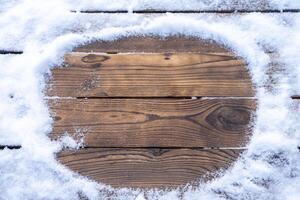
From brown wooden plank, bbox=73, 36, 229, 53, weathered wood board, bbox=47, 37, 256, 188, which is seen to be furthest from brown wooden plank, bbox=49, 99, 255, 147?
brown wooden plank, bbox=73, 36, 229, 53

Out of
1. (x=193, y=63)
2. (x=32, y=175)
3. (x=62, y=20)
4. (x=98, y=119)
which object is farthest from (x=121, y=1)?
(x=32, y=175)

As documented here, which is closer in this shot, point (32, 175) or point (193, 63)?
point (32, 175)

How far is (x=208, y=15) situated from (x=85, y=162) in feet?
2.22

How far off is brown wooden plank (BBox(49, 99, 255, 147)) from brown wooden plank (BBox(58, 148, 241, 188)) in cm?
3

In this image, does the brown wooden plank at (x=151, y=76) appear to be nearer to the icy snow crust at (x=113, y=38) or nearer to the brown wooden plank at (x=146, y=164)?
the icy snow crust at (x=113, y=38)

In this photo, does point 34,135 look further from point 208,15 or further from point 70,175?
point 208,15

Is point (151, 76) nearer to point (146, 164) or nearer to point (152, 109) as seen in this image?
point (152, 109)

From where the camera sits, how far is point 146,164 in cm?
134

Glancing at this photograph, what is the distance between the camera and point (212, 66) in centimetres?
149

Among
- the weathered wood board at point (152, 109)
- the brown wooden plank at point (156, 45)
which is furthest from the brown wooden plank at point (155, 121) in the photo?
the brown wooden plank at point (156, 45)

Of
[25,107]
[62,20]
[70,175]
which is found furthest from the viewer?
[62,20]

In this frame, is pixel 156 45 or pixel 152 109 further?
pixel 156 45

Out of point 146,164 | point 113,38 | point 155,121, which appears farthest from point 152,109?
point 113,38

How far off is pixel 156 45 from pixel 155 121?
0.28 metres
